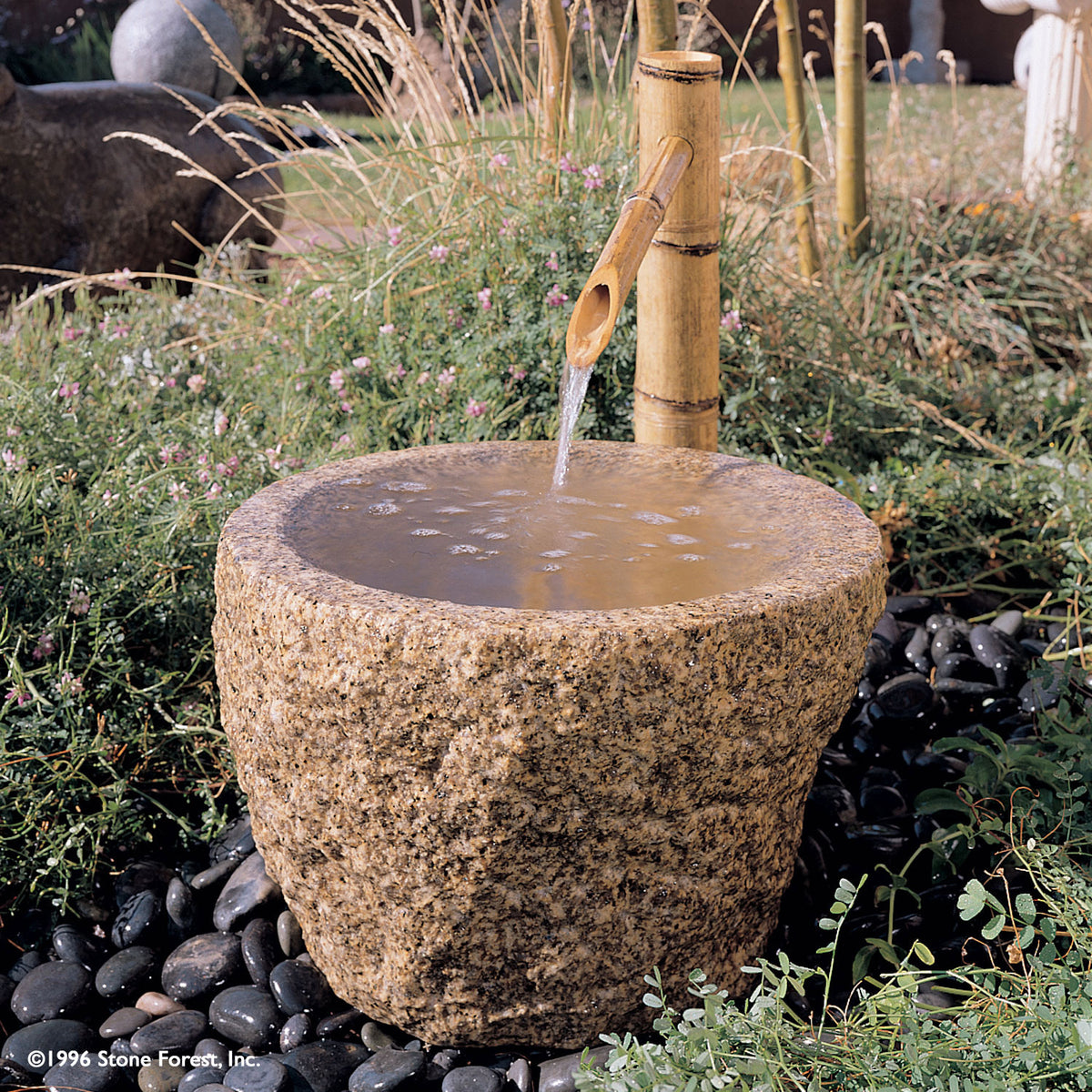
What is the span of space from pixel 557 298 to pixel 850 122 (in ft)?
5.27

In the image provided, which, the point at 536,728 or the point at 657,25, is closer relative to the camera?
the point at 536,728

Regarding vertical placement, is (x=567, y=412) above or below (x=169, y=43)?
below

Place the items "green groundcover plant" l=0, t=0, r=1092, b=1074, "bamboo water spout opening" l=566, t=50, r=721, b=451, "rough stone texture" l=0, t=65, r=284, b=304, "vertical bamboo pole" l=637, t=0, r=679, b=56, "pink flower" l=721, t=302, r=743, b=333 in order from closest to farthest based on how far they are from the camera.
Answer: "green groundcover plant" l=0, t=0, r=1092, b=1074, "bamboo water spout opening" l=566, t=50, r=721, b=451, "vertical bamboo pole" l=637, t=0, r=679, b=56, "pink flower" l=721, t=302, r=743, b=333, "rough stone texture" l=0, t=65, r=284, b=304

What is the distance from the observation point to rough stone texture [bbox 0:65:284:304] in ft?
16.9

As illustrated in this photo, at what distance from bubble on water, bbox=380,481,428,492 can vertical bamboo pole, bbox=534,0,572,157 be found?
4.95ft

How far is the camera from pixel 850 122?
13.0 ft

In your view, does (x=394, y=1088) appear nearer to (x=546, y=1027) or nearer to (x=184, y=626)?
(x=546, y=1027)

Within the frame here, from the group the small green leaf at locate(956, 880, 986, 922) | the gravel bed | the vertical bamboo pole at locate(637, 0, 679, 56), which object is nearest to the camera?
the small green leaf at locate(956, 880, 986, 922)

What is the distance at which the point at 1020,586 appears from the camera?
300cm

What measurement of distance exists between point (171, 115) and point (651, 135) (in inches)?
160

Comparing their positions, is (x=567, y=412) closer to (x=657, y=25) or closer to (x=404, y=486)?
(x=404, y=486)

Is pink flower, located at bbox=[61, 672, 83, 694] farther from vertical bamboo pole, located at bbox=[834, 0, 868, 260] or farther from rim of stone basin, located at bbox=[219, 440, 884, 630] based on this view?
vertical bamboo pole, located at bbox=[834, 0, 868, 260]

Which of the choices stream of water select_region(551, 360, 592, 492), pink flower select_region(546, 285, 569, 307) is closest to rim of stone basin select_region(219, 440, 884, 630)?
stream of water select_region(551, 360, 592, 492)

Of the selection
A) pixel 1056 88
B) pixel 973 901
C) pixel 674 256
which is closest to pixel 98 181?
pixel 674 256
